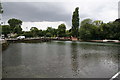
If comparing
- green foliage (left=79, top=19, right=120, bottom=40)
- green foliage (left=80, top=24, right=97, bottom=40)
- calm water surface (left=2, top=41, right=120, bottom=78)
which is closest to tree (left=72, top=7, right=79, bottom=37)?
green foliage (left=79, top=19, right=120, bottom=40)

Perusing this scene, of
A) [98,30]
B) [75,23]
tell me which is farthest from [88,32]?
[75,23]

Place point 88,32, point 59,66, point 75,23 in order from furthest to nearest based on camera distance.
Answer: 1. point 75,23
2. point 88,32
3. point 59,66

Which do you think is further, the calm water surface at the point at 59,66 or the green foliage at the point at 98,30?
the green foliage at the point at 98,30

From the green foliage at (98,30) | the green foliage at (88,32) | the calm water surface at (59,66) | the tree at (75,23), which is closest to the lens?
the calm water surface at (59,66)

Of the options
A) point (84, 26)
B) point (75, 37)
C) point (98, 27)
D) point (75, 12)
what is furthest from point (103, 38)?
point (75, 12)

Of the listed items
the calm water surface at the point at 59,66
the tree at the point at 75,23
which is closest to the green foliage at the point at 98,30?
the tree at the point at 75,23

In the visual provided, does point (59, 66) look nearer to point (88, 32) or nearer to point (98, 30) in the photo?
point (88, 32)

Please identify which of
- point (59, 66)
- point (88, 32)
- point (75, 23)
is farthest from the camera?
point (75, 23)

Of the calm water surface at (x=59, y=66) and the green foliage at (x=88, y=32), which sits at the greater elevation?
the green foliage at (x=88, y=32)

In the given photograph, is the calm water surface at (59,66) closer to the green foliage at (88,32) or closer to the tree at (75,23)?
the green foliage at (88,32)

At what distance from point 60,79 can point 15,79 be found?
2.71 m

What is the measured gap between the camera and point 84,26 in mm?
65375

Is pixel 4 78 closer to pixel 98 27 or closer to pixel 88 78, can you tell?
pixel 88 78

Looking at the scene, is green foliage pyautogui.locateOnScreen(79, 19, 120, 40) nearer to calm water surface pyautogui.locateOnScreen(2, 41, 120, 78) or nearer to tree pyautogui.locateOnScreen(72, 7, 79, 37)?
tree pyautogui.locateOnScreen(72, 7, 79, 37)
